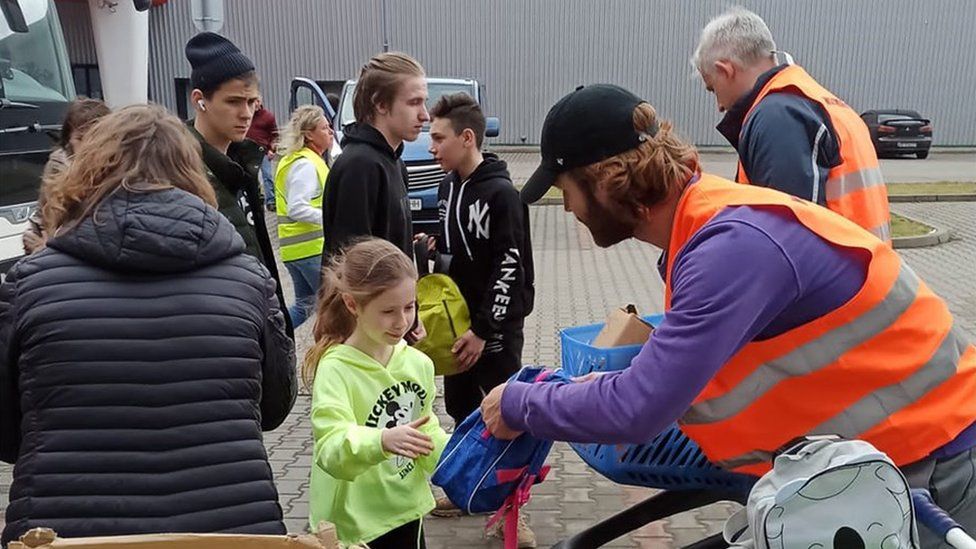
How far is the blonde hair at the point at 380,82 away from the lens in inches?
134

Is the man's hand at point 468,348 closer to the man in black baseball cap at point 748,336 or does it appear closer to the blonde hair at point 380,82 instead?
the blonde hair at point 380,82

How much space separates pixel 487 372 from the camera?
152 inches

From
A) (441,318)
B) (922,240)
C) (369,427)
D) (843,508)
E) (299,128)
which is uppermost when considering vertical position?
(843,508)

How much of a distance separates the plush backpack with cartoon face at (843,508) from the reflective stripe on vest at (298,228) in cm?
490

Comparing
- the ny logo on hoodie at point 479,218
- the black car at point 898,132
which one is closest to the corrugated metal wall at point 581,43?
the black car at point 898,132

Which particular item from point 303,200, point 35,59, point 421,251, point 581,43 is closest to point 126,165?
point 421,251

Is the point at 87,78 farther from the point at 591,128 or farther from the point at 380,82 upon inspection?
the point at 591,128

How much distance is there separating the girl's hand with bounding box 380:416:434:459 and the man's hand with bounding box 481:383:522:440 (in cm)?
42

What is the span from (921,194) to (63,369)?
17381mm

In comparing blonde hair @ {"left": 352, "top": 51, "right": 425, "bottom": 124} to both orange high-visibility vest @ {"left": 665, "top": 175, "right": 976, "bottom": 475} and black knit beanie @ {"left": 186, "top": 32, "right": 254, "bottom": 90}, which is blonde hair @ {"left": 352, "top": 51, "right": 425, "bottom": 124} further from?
orange high-visibility vest @ {"left": 665, "top": 175, "right": 976, "bottom": 475}

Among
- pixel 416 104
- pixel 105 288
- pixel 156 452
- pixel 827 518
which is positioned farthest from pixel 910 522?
pixel 416 104

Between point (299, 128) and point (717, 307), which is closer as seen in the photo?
point (717, 307)

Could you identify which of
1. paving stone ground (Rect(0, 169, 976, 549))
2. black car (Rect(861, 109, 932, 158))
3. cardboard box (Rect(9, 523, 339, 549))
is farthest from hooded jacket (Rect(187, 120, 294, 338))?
black car (Rect(861, 109, 932, 158))

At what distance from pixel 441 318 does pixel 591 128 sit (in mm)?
1945
